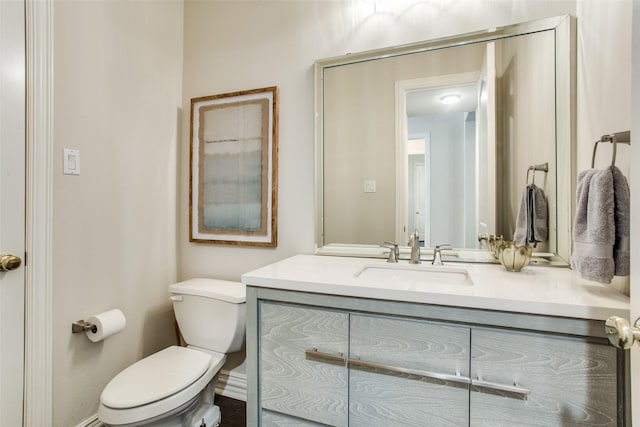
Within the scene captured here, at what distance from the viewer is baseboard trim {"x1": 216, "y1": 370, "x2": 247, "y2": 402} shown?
1.71 m

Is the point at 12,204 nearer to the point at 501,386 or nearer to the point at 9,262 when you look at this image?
the point at 9,262

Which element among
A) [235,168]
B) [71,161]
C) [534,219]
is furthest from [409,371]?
[71,161]

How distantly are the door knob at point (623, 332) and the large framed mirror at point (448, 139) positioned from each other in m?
0.81

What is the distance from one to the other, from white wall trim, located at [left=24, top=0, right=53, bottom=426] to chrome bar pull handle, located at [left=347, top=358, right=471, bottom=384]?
1.25 metres

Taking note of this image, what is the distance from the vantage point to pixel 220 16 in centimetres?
179

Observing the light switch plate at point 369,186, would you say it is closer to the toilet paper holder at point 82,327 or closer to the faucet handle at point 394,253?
the faucet handle at point 394,253

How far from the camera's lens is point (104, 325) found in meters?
1.34

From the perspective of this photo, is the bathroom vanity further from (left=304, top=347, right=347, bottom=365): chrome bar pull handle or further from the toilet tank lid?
the toilet tank lid

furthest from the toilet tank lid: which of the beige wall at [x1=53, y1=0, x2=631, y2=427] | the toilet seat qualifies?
the toilet seat

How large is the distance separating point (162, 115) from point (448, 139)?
1.59m

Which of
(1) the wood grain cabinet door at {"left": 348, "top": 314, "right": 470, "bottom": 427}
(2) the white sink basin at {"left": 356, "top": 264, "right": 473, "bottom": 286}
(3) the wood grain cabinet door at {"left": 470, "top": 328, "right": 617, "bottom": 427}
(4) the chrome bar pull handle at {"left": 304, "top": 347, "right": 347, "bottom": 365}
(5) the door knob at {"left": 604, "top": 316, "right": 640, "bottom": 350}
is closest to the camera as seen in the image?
(5) the door knob at {"left": 604, "top": 316, "right": 640, "bottom": 350}

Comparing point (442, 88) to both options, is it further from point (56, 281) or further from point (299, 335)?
point (56, 281)

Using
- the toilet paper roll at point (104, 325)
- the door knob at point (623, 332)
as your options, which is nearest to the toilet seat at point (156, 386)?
the toilet paper roll at point (104, 325)

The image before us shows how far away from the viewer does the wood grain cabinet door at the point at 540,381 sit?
2.49 feet
